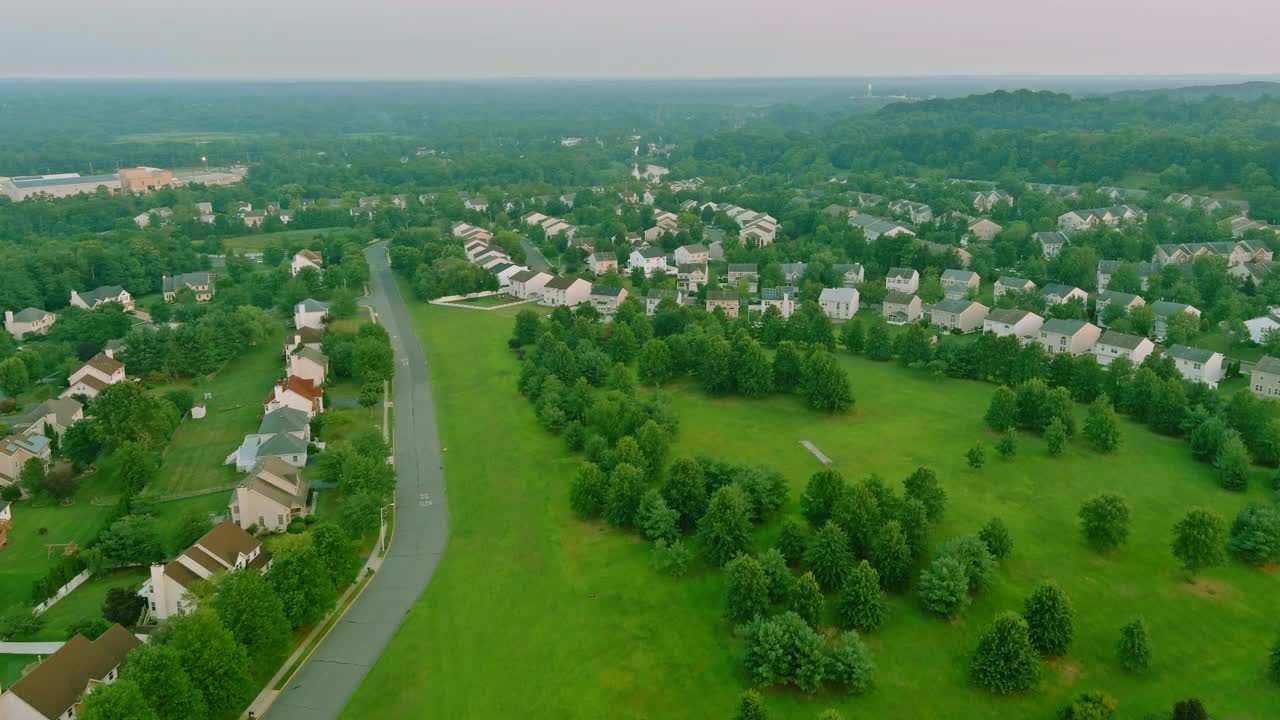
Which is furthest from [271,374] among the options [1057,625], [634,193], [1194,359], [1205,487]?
[634,193]

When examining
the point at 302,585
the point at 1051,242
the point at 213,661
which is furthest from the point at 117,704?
the point at 1051,242

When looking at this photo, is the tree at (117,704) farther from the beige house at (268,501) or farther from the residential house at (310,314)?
the residential house at (310,314)

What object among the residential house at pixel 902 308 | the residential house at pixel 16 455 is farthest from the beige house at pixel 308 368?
the residential house at pixel 902 308

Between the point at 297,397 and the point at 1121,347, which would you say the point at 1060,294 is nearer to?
the point at 1121,347

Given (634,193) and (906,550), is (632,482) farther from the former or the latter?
(634,193)

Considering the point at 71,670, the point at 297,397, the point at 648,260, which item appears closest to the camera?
the point at 71,670

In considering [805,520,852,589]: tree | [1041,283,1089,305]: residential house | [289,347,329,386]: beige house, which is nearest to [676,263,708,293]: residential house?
[1041,283,1089,305]: residential house

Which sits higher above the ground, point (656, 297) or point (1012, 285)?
point (1012, 285)

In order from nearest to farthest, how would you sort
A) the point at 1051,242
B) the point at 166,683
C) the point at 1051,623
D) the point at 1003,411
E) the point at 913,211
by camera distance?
the point at 166,683
the point at 1051,623
the point at 1003,411
the point at 1051,242
the point at 913,211
